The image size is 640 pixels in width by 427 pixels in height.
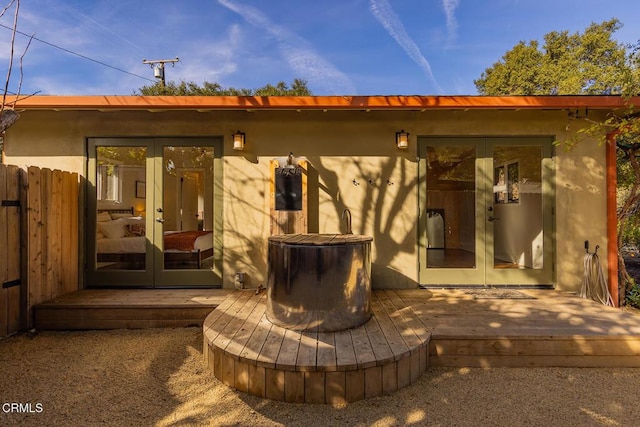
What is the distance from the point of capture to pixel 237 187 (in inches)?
164

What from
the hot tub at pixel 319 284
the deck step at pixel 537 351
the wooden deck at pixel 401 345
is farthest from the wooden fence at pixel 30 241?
the deck step at pixel 537 351

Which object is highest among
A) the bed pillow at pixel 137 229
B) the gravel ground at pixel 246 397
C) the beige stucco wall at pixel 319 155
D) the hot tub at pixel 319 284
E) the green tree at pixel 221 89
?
the green tree at pixel 221 89

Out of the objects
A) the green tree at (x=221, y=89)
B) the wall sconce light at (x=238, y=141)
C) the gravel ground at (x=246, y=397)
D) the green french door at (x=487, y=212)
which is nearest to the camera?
the gravel ground at (x=246, y=397)

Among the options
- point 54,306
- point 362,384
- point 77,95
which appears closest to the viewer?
point 362,384

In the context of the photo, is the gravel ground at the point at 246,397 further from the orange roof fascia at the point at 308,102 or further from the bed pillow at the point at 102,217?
the orange roof fascia at the point at 308,102

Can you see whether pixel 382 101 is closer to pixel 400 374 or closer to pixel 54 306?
pixel 400 374

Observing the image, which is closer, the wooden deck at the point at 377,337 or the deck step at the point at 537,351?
the wooden deck at the point at 377,337

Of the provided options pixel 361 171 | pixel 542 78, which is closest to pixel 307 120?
pixel 361 171

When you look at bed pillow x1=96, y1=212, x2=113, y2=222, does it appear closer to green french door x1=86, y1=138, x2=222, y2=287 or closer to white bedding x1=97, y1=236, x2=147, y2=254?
green french door x1=86, y1=138, x2=222, y2=287

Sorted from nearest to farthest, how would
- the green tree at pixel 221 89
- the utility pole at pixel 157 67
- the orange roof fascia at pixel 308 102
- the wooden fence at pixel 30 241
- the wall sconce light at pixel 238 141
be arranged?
the wooden fence at pixel 30 241 < the orange roof fascia at pixel 308 102 < the wall sconce light at pixel 238 141 < the utility pole at pixel 157 67 < the green tree at pixel 221 89

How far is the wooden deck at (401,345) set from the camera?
2180 millimetres

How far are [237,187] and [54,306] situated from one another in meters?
2.26

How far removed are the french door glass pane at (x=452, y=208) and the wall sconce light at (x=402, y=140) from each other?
13.8 inches

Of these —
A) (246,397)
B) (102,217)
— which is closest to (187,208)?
(102,217)
